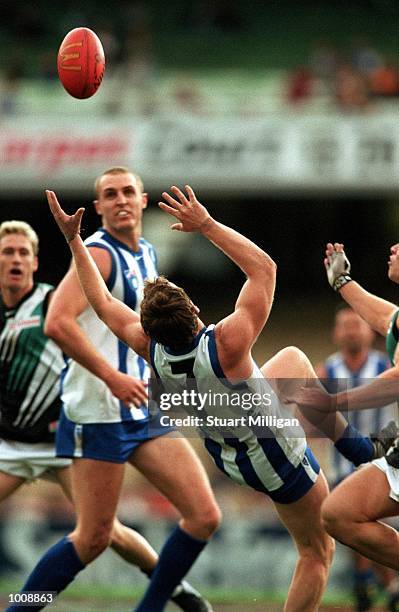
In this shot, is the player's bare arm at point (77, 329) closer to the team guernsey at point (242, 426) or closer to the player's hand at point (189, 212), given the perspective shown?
the team guernsey at point (242, 426)

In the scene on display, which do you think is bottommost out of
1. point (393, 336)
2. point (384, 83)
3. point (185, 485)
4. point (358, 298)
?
point (185, 485)

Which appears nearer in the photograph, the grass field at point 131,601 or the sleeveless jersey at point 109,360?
the sleeveless jersey at point 109,360

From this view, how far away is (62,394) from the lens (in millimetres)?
6562

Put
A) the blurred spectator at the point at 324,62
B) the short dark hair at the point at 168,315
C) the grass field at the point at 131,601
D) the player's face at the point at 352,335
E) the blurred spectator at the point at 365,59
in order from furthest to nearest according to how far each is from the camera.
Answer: the blurred spectator at the point at 365,59 → the blurred spectator at the point at 324,62 → the player's face at the point at 352,335 → the grass field at the point at 131,601 → the short dark hair at the point at 168,315

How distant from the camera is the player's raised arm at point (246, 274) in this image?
520 centimetres

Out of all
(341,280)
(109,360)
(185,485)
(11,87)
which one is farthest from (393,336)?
(11,87)

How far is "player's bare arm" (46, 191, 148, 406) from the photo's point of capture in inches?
222

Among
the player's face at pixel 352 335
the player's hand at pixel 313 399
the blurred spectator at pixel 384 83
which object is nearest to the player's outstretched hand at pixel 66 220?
the player's hand at pixel 313 399

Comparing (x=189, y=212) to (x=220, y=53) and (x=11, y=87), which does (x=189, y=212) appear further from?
(x=220, y=53)

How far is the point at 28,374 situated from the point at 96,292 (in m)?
1.46

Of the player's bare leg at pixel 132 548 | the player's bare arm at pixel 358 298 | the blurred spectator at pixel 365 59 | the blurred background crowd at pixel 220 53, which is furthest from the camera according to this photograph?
the blurred spectator at pixel 365 59

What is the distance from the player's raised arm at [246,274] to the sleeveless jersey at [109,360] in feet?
4.18

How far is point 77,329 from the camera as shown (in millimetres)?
6129

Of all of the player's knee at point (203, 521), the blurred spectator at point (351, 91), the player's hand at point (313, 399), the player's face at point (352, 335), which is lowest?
the player's knee at point (203, 521)
